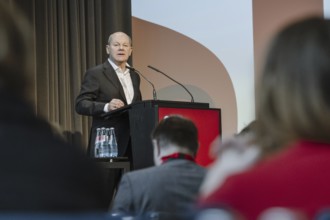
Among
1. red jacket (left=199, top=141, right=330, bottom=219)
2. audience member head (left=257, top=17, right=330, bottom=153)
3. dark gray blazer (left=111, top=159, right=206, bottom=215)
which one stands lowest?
dark gray blazer (left=111, top=159, right=206, bottom=215)

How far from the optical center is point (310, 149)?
36.9 inches

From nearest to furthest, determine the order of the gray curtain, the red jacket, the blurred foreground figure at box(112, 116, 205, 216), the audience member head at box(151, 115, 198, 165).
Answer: the red jacket → the blurred foreground figure at box(112, 116, 205, 216) → the audience member head at box(151, 115, 198, 165) → the gray curtain

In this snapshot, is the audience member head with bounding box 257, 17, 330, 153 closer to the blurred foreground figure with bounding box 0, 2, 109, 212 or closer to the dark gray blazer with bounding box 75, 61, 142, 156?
the blurred foreground figure with bounding box 0, 2, 109, 212

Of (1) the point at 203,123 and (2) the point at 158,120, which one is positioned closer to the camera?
(2) the point at 158,120

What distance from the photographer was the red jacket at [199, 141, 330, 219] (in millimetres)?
862

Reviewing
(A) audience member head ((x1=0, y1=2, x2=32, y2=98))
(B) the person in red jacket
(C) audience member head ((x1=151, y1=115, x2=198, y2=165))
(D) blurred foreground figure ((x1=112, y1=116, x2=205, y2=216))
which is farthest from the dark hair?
(A) audience member head ((x1=0, y1=2, x2=32, y2=98))

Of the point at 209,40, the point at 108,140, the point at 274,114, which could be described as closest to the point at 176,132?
the point at 274,114

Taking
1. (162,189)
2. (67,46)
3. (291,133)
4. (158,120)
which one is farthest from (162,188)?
(67,46)

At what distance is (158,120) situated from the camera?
4004 millimetres

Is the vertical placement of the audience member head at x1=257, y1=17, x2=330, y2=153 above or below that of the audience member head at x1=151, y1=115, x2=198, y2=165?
above

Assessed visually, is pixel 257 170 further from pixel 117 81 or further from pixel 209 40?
pixel 209 40

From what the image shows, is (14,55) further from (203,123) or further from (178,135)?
(203,123)

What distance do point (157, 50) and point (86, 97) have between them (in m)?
1.57

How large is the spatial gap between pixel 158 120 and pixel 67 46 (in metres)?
2.35
